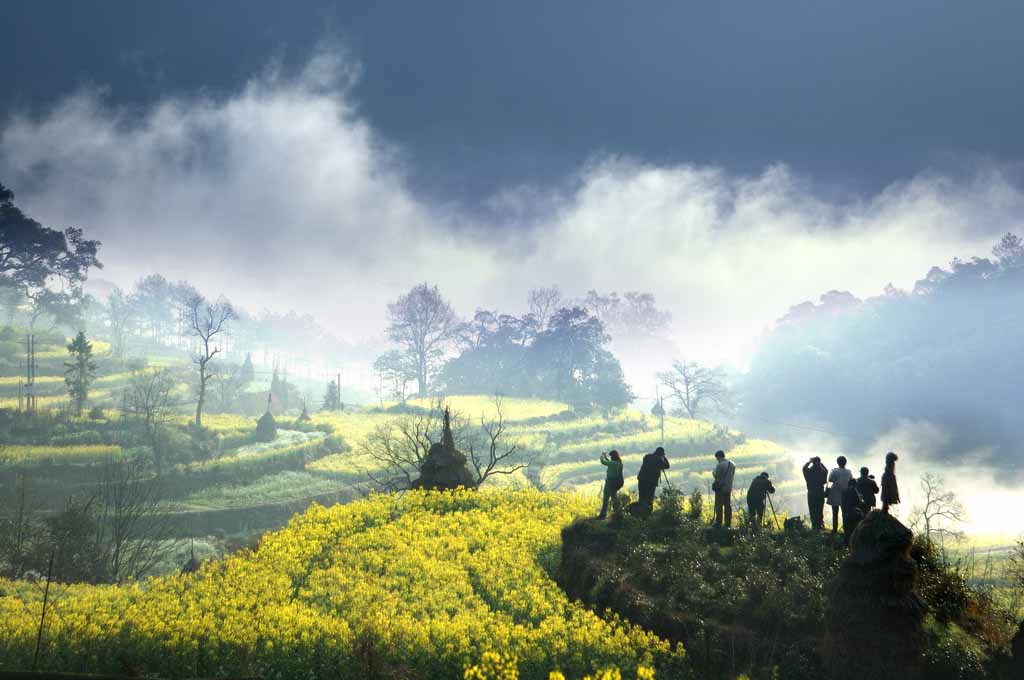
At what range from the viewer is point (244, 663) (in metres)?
11.0

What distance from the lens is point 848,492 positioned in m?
14.2

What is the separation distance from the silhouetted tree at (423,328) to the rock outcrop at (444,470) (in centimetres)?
7176

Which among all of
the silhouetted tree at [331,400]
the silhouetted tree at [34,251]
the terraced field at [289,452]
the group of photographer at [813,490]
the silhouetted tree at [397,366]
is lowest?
the terraced field at [289,452]

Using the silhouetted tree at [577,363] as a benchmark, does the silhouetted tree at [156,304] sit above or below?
above

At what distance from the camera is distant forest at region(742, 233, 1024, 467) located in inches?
3612

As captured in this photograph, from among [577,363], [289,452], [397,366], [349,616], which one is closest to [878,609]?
[349,616]

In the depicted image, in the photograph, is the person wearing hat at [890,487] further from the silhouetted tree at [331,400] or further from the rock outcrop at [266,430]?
the silhouetted tree at [331,400]

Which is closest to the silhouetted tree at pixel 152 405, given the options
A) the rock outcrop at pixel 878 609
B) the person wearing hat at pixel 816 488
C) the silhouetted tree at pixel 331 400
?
the silhouetted tree at pixel 331 400

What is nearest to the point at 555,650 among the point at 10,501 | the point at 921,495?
the point at 10,501

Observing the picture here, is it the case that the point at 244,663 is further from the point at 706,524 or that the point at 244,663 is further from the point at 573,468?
the point at 573,468

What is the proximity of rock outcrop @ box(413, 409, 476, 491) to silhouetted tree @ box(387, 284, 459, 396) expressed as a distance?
71.8 m

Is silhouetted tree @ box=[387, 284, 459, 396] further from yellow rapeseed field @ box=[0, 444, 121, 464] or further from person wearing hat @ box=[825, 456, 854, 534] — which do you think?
person wearing hat @ box=[825, 456, 854, 534]

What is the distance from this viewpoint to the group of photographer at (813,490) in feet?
46.3

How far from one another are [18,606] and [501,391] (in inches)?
3106
